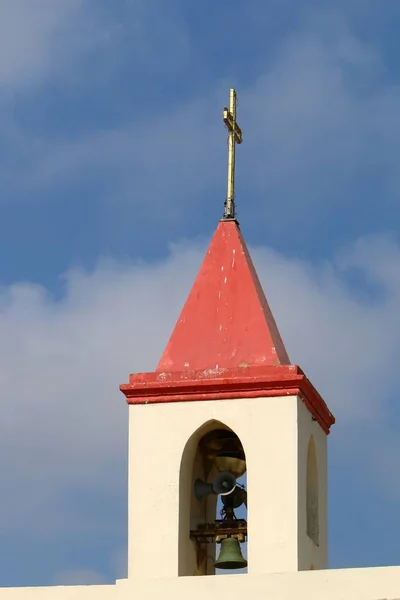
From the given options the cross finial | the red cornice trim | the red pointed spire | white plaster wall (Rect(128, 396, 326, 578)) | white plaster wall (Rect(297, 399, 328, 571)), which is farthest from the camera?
the cross finial

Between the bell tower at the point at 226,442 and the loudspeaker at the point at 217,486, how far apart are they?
11mm

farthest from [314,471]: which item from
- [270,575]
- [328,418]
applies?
[270,575]

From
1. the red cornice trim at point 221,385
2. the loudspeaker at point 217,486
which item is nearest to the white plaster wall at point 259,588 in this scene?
the loudspeaker at point 217,486

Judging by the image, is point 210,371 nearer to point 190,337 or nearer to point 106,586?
point 190,337

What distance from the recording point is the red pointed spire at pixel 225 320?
603 inches

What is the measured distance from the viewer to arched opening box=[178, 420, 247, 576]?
49.5 feet

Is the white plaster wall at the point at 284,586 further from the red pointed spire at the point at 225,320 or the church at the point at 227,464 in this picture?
the red pointed spire at the point at 225,320

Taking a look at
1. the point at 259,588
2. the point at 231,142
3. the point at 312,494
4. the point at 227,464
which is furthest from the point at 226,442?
the point at 231,142

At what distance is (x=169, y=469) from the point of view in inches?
592

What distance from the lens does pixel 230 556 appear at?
15164 millimetres

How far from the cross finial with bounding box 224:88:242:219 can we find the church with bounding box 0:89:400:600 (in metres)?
0.03

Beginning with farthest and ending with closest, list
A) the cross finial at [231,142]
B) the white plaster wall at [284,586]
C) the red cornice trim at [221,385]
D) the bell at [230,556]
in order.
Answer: the cross finial at [231,142]
the bell at [230,556]
the red cornice trim at [221,385]
the white plaster wall at [284,586]

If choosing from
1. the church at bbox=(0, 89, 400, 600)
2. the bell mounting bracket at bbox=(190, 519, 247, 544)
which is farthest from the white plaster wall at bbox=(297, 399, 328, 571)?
the bell mounting bracket at bbox=(190, 519, 247, 544)

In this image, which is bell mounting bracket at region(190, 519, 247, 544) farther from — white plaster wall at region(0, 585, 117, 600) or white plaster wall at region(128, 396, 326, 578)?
white plaster wall at region(0, 585, 117, 600)
